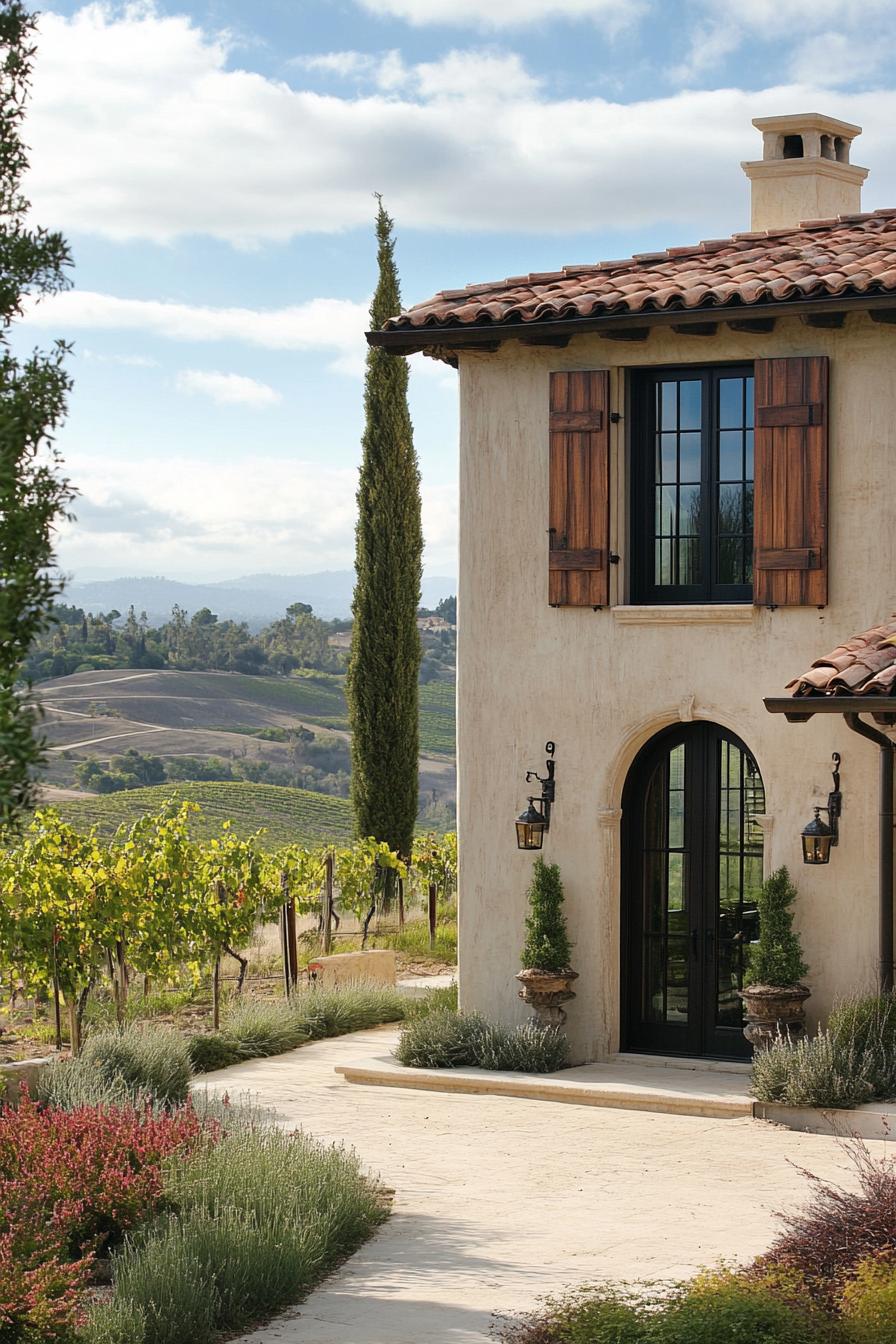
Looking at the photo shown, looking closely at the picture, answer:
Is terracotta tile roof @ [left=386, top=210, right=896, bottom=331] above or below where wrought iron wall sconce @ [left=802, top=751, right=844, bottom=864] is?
above

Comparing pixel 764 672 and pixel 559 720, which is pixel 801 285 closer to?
pixel 764 672

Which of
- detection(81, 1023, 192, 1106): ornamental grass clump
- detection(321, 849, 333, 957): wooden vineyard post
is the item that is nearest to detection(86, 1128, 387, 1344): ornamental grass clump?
detection(81, 1023, 192, 1106): ornamental grass clump

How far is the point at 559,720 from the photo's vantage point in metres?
13.1

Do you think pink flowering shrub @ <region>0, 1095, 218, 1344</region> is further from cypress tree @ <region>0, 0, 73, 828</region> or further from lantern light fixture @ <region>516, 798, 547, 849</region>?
lantern light fixture @ <region>516, 798, 547, 849</region>

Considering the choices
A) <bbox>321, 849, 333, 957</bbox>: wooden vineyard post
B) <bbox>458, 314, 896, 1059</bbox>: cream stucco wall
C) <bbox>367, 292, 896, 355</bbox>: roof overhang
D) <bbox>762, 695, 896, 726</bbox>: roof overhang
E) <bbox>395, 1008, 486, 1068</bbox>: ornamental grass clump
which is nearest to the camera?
<bbox>762, 695, 896, 726</bbox>: roof overhang

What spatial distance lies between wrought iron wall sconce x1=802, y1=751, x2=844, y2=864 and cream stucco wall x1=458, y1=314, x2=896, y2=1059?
0.08 meters

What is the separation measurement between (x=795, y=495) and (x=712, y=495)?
0.74 meters

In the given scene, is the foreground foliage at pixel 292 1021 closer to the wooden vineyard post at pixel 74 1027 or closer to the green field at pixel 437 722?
the wooden vineyard post at pixel 74 1027

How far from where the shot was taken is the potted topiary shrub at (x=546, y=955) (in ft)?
41.7

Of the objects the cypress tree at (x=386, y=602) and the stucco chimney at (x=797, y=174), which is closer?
the stucco chimney at (x=797, y=174)

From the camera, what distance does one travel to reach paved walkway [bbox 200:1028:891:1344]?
7.33 meters

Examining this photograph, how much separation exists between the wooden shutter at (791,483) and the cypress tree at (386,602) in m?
10.2

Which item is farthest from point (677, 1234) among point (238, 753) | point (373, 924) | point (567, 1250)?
point (238, 753)

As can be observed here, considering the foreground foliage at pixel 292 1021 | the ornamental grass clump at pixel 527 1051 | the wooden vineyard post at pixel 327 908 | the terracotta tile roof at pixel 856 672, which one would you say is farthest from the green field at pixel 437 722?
the terracotta tile roof at pixel 856 672
